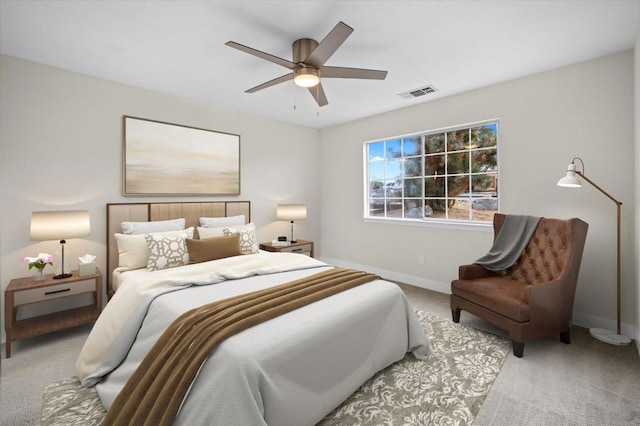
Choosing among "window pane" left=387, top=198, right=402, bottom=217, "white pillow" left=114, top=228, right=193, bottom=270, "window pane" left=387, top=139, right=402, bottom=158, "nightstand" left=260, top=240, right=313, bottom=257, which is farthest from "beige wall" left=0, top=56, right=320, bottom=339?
"window pane" left=387, top=198, right=402, bottom=217

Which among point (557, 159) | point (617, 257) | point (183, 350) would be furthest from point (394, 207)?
point (183, 350)

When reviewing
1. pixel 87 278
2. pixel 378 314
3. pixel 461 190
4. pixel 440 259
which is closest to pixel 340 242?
pixel 440 259

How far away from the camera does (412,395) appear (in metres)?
1.96

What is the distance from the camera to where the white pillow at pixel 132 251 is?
2932 mm

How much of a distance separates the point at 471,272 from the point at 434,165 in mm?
1715

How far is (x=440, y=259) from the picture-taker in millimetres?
4035

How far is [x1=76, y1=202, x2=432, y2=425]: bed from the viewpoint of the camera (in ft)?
4.42

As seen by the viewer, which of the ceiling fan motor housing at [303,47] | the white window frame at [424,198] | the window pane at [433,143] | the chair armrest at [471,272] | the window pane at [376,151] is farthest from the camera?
the window pane at [376,151]

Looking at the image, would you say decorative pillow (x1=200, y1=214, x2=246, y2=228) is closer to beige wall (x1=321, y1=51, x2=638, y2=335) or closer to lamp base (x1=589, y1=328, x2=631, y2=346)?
beige wall (x1=321, y1=51, x2=638, y2=335)

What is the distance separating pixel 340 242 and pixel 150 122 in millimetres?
3419

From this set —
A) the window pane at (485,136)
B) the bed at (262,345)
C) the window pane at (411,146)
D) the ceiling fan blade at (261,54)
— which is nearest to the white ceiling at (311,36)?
the ceiling fan blade at (261,54)

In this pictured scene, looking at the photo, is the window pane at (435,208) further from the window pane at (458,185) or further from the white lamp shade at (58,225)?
the white lamp shade at (58,225)

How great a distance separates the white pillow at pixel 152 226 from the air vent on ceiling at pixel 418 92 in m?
3.17

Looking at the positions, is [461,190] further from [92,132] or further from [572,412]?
[92,132]
